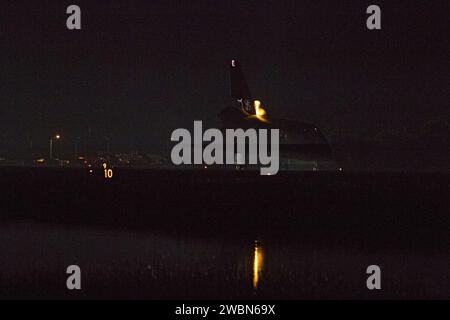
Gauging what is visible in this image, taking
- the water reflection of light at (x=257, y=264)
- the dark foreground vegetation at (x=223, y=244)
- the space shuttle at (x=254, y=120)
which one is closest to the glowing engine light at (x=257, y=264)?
the water reflection of light at (x=257, y=264)

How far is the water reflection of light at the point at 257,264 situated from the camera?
20.0m

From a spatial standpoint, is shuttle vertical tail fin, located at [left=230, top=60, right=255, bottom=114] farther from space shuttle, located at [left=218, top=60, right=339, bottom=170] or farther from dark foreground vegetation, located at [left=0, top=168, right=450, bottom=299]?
dark foreground vegetation, located at [left=0, top=168, right=450, bottom=299]

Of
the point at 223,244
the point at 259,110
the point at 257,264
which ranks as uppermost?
the point at 259,110

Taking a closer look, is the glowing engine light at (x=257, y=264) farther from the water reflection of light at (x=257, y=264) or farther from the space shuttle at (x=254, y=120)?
the space shuttle at (x=254, y=120)

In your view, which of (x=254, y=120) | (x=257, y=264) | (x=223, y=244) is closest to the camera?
(x=257, y=264)

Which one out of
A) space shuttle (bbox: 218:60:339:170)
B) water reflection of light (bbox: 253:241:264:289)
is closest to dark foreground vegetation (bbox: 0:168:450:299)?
water reflection of light (bbox: 253:241:264:289)

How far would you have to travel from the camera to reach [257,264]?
76.3ft

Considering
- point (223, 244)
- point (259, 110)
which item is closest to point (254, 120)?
point (259, 110)

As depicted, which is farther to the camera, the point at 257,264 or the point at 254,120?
the point at 254,120

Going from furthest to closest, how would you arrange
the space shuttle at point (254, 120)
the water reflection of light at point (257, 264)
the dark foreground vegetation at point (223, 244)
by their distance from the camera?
the space shuttle at point (254, 120), the water reflection of light at point (257, 264), the dark foreground vegetation at point (223, 244)

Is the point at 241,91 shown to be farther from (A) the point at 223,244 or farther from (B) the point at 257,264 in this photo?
(B) the point at 257,264

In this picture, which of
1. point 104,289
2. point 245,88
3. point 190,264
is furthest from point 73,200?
point 245,88

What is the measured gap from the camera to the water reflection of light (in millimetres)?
19953
